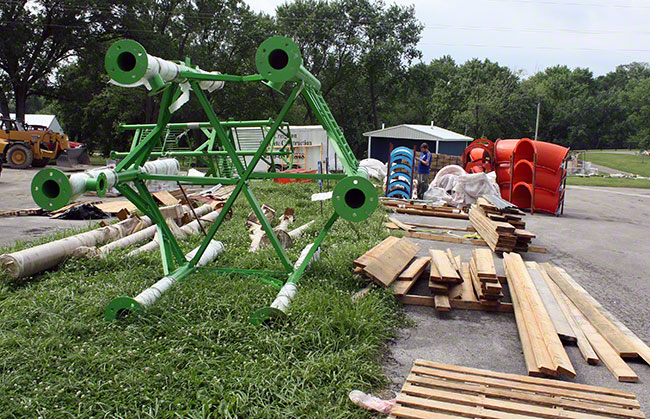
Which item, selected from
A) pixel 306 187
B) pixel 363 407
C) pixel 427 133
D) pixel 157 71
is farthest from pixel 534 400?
pixel 427 133

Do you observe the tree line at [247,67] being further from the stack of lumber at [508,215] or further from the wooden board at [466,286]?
the wooden board at [466,286]

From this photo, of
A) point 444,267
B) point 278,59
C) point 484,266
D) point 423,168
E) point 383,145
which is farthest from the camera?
point 383,145

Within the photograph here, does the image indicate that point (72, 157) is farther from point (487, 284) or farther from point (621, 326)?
point (621, 326)

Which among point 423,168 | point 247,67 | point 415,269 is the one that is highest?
point 247,67

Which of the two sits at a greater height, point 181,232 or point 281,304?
point 281,304

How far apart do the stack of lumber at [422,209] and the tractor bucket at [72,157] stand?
62.1 feet

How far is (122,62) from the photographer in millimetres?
4188

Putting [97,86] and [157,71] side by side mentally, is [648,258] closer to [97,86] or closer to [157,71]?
[157,71]

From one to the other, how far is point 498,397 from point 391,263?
2.57 metres

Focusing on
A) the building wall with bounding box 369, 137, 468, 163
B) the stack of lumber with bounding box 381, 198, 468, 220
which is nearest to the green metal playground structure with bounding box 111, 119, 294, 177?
the stack of lumber with bounding box 381, 198, 468, 220

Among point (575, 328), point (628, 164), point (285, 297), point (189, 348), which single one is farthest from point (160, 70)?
point (628, 164)

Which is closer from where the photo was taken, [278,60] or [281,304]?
[281,304]

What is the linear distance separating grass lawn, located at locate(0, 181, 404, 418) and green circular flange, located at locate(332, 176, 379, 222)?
0.86 meters

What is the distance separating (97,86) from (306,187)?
2641cm
